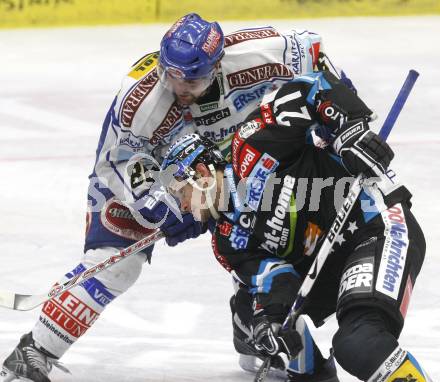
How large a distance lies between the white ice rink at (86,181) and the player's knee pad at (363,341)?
922mm

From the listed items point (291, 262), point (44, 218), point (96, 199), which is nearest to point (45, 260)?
point (44, 218)

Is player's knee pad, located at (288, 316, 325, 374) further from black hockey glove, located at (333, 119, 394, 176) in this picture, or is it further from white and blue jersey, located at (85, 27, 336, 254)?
white and blue jersey, located at (85, 27, 336, 254)

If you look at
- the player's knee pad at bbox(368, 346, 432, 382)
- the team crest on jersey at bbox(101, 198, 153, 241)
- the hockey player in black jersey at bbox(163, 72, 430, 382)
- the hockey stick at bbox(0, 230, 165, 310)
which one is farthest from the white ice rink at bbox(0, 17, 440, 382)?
the player's knee pad at bbox(368, 346, 432, 382)

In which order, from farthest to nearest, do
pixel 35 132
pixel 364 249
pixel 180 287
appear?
1. pixel 35 132
2. pixel 180 287
3. pixel 364 249

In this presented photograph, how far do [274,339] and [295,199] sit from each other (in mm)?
439

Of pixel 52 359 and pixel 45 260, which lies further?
pixel 45 260

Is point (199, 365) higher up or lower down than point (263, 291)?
lower down

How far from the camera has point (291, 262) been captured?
161 inches

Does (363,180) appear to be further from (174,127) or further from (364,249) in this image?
(174,127)

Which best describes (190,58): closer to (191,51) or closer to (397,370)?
(191,51)

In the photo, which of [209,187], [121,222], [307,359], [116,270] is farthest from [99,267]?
[307,359]

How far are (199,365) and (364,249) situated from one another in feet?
3.87

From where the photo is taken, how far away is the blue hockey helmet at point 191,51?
4508mm

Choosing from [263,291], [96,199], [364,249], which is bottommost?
[96,199]
